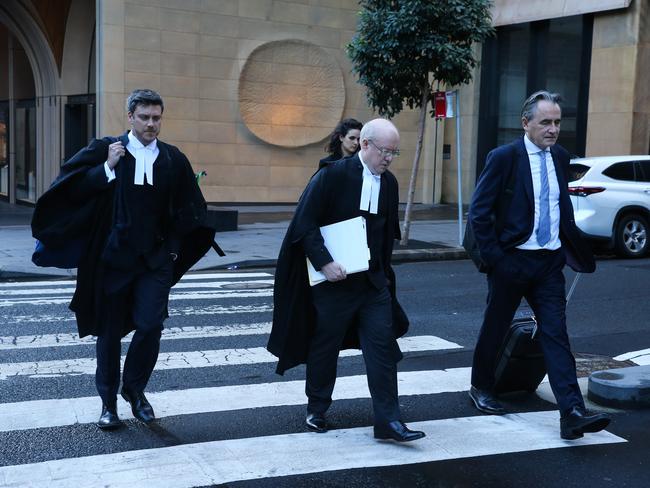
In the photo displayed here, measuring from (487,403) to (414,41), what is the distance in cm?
974

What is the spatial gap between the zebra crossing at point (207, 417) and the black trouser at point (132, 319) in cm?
31

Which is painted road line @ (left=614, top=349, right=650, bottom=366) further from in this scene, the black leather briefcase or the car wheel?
the car wheel

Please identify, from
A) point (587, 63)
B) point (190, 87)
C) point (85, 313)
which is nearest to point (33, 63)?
point (190, 87)

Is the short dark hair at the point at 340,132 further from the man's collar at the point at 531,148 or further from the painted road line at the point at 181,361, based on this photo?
the man's collar at the point at 531,148

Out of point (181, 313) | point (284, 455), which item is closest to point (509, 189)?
point (284, 455)

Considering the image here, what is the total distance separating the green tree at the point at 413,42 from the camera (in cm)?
1423

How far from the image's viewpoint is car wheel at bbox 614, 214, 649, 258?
1450cm

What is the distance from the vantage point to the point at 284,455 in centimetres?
476

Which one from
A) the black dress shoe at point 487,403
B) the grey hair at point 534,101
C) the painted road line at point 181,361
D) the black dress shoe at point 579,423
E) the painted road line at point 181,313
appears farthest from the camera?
the painted road line at point 181,313

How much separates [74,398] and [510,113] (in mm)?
20746

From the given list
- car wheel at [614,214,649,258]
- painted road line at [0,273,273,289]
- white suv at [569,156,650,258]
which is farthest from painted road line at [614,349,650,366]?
car wheel at [614,214,649,258]

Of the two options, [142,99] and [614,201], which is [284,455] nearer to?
[142,99]

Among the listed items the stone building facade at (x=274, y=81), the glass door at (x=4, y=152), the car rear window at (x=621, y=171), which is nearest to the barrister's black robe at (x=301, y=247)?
the car rear window at (x=621, y=171)

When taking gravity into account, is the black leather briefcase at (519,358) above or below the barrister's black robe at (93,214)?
below
